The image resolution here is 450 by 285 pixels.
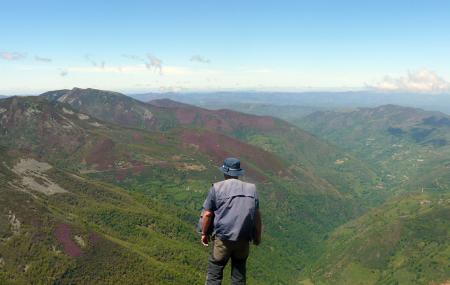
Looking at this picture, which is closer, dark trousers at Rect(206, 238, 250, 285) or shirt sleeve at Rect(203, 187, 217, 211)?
shirt sleeve at Rect(203, 187, 217, 211)

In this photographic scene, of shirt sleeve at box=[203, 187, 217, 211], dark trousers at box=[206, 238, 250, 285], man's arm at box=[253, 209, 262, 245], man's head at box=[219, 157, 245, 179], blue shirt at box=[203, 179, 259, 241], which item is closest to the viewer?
blue shirt at box=[203, 179, 259, 241]

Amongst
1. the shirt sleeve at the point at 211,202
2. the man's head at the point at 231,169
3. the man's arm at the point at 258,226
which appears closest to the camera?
the shirt sleeve at the point at 211,202

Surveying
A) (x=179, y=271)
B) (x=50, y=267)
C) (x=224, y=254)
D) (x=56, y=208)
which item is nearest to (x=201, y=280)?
(x=179, y=271)

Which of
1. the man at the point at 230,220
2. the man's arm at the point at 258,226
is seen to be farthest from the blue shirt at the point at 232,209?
the man's arm at the point at 258,226

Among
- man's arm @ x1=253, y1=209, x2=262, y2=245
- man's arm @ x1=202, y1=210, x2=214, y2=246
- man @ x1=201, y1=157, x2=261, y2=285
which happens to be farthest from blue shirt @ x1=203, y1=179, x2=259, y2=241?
man's arm @ x1=253, y1=209, x2=262, y2=245

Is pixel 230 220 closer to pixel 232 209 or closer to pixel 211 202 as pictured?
pixel 232 209

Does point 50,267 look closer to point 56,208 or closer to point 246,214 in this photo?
point 56,208

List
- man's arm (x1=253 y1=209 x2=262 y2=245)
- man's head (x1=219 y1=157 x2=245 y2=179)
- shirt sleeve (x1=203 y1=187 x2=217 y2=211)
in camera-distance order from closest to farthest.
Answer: shirt sleeve (x1=203 y1=187 x2=217 y2=211) < man's arm (x1=253 y1=209 x2=262 y2=245) < man's head (x1=219 y1=157 x2=245 y2=179)

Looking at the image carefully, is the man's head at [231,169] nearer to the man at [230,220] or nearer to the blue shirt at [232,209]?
the man at [230,220]

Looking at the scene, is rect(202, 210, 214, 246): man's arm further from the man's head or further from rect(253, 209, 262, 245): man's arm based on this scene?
rect(253, 209, 262, 245): man's arm
